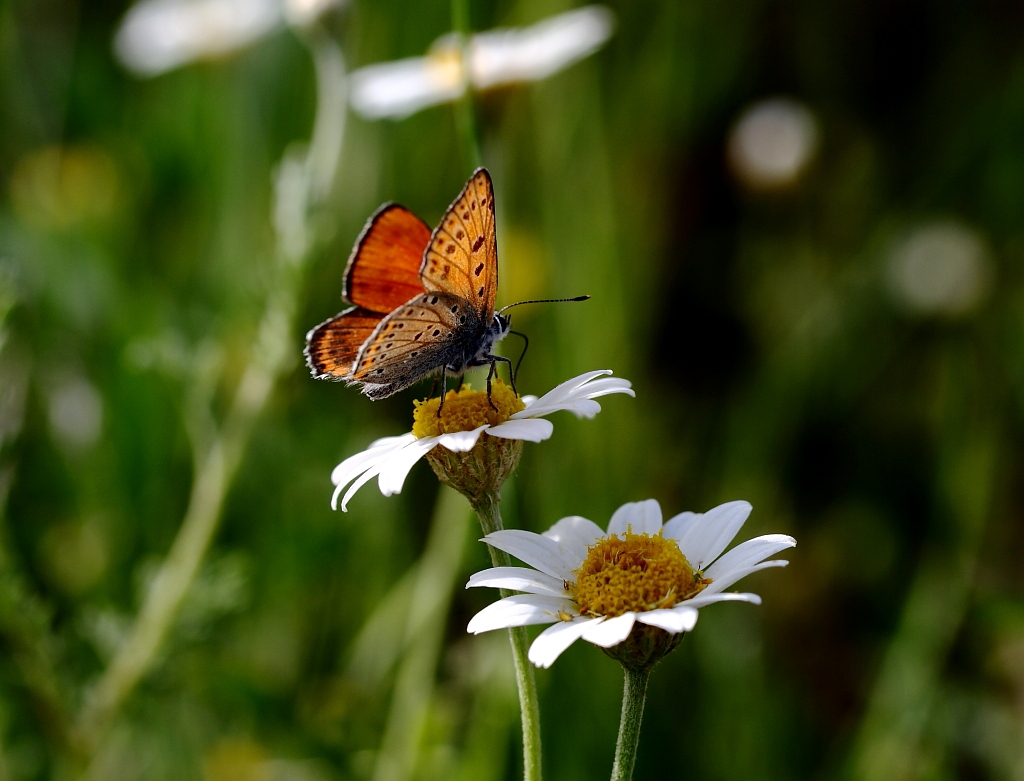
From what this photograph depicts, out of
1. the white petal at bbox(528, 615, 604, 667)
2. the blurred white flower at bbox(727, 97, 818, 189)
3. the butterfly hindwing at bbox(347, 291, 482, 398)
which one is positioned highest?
the blurred white flower at bbox(727, 97, 818, 189)

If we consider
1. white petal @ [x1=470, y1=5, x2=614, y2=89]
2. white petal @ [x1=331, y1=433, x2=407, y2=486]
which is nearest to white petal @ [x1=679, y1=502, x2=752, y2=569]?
white petal @ [x1=331, y1=433, x2=407, y2=486]

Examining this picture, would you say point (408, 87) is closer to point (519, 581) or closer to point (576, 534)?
point (576, 534)

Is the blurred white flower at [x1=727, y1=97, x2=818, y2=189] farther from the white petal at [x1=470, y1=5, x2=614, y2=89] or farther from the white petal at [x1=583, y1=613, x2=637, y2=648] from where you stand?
the white petal at [x1=583, y1=613, x2=637, y2=648]

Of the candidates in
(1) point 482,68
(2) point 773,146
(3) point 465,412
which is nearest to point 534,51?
(1) point 482,68

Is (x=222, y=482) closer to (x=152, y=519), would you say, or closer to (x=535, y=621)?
(x=152, y=519)

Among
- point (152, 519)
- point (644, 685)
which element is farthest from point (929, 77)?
point (644, 685)
